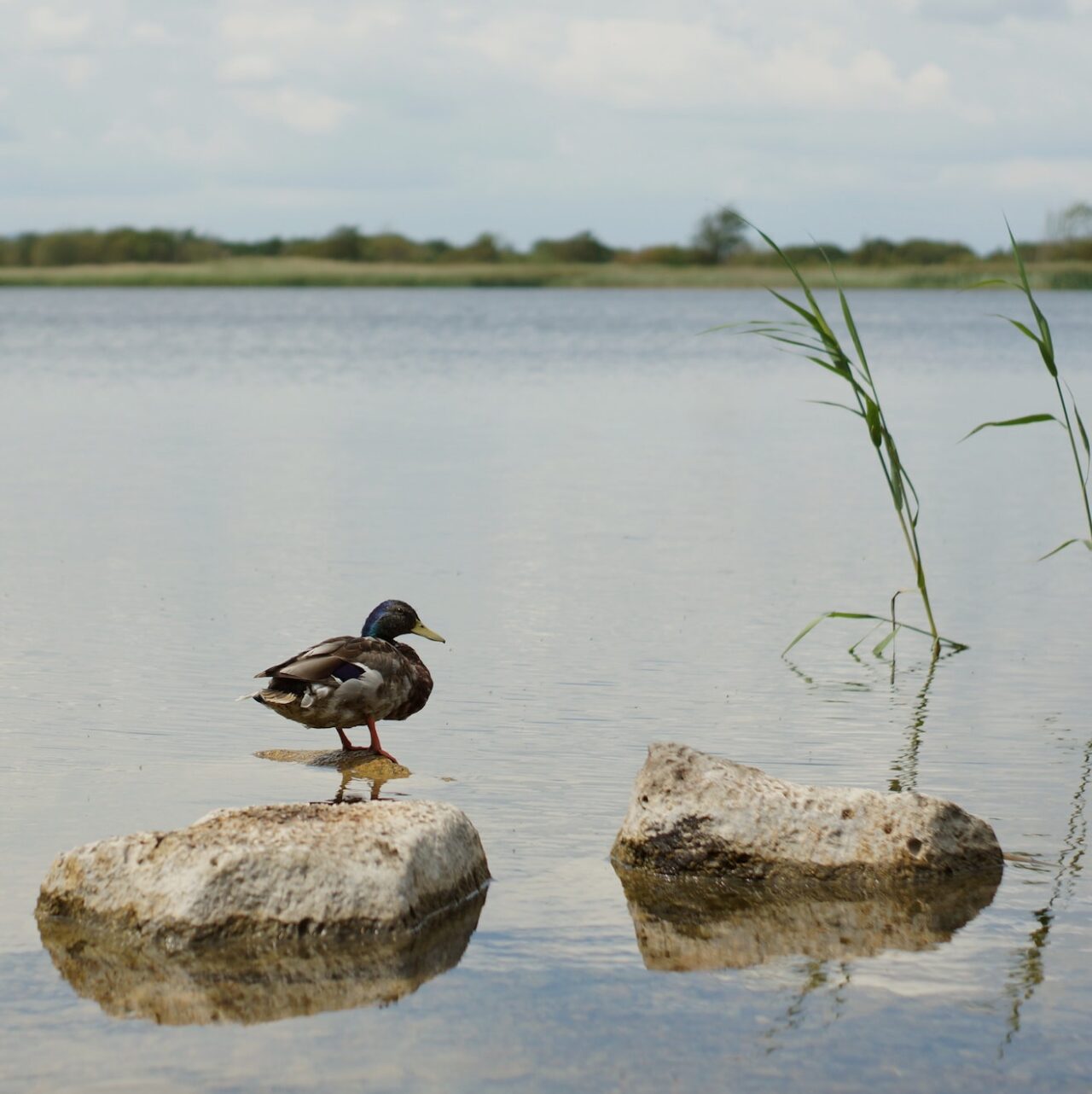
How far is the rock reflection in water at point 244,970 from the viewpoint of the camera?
5.21 metres

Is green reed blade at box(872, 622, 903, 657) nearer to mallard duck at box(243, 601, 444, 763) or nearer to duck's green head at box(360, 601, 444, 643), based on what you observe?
duck's green head at box(360, 601, 444, 643)

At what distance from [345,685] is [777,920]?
258cm

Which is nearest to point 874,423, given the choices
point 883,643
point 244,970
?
point 883,643

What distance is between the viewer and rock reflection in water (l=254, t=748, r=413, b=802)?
25.4 ft

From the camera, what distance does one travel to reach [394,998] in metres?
5.30

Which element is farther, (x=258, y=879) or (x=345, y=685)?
(x=345, y=685)

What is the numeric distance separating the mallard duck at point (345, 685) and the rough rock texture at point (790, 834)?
1.78 m

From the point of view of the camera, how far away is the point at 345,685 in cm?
793

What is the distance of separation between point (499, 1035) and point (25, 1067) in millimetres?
1294

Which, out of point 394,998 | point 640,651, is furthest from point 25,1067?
point 640,651

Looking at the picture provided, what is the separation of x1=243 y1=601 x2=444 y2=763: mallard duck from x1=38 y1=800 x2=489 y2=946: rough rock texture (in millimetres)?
2005

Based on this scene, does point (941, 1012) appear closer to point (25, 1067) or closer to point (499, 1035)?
point (499, 1035)

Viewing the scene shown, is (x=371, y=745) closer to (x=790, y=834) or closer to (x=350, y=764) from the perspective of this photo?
(x=350, y=764)

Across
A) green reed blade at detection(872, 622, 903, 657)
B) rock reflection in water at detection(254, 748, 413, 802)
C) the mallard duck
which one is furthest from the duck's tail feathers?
green reed blade at detection(872, 622, 903, 657)
